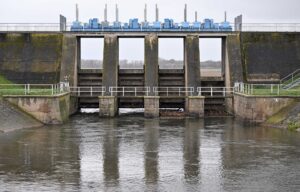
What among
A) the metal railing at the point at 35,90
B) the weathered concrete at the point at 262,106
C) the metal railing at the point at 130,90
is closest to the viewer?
the weathered concrete at the point at 262,106

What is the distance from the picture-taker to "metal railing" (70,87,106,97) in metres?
49.6

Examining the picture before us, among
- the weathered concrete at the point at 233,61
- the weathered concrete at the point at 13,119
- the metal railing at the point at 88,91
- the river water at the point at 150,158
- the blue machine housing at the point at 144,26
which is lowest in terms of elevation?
the river water at the point at 150,158

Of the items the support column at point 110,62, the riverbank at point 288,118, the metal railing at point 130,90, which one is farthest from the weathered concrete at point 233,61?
the support column at point 110,62

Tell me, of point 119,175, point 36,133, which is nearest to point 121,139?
point 36,133

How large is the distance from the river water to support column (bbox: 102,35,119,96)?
9.46 metres

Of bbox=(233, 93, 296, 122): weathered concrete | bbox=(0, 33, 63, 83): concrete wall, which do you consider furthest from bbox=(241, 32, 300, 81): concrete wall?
bbox=(0, 33, 63, 83): concrete wall

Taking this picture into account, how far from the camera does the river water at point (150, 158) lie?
72.3ft

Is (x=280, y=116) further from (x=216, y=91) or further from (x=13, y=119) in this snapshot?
(x=13, y=119)

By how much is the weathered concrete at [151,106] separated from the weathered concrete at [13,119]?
10.6 m

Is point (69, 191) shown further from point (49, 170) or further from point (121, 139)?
point (121, 139)

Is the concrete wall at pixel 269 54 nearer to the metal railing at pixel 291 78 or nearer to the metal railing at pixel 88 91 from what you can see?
the metal railing at pixel 291 78

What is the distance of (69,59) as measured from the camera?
51812 millimetres

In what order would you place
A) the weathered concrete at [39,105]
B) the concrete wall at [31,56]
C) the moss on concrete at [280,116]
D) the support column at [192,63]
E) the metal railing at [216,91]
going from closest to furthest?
the moss on concrete at [280,116], the weathered concrete at [39,105], the metal railing at [216,91], the support column at [192,63], the concrete wall at [31,56]

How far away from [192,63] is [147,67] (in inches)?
170
